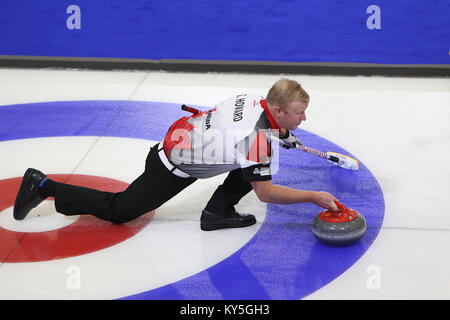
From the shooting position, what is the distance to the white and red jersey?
3.90 metres

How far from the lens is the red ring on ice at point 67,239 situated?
410cm

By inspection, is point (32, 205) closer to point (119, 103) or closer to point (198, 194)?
point (198, 194)

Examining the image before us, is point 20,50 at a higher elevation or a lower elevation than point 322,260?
higher

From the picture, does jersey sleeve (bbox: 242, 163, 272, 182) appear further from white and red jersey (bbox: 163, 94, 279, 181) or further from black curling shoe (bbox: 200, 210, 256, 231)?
black curling shoe (bbox: 200, 210, 256, 231)

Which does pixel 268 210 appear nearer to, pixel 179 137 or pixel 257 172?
pixel 257 172

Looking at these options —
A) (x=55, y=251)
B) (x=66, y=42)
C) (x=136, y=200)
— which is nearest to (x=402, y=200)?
(x=136, y=200)

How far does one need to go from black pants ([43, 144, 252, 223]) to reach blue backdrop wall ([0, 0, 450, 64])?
12.5 ft

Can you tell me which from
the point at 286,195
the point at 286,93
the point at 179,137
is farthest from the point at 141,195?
the point at 286,93

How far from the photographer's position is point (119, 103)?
6.92m

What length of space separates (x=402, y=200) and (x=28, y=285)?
285cm

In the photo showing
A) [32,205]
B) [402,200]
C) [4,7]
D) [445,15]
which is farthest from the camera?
[4,7]

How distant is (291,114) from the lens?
388 centimetres

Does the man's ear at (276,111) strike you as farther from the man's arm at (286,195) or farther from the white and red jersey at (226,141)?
the man's arm at (286,195)

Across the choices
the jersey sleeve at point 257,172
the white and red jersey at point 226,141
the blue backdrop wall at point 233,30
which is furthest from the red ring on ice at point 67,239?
the blue backdrop wall at point 233,30
